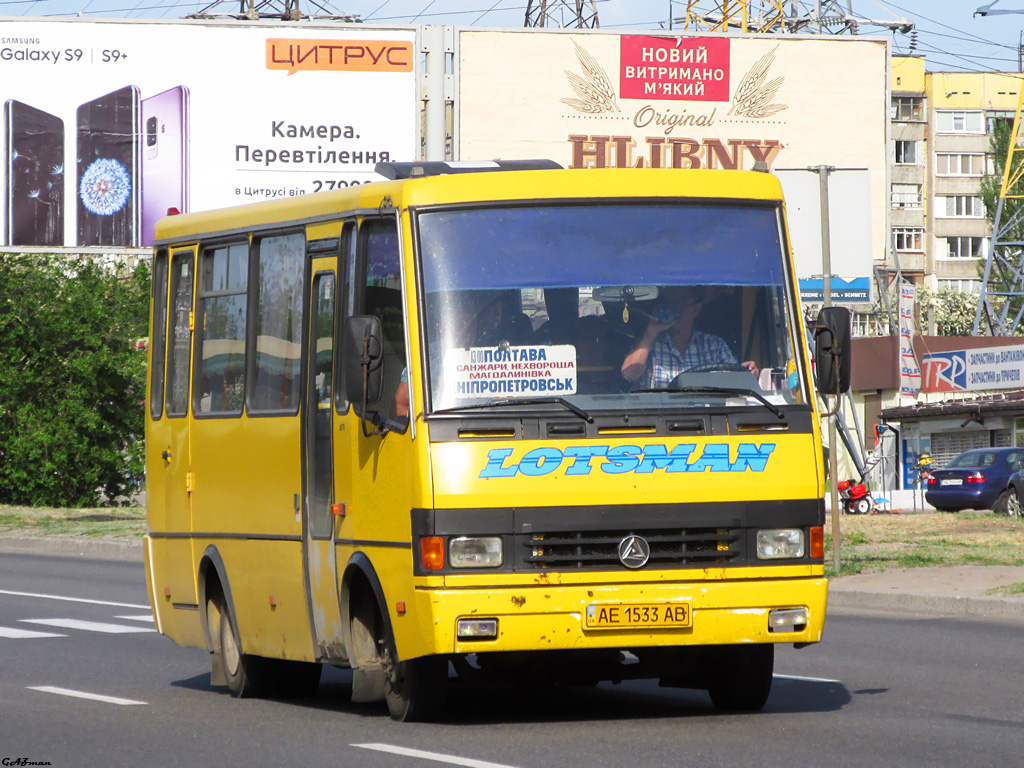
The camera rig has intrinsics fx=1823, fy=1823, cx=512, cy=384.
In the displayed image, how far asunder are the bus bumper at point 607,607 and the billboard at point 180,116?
24384 millimetres

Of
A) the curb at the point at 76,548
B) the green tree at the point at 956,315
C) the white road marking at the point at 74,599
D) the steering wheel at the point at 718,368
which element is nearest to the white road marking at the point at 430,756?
the steering wheel at the point at 718,368

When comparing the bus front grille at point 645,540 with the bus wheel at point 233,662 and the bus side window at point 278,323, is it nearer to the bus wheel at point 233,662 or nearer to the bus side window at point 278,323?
the bus side window at point 278,323

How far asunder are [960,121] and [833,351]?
10896 centimetres

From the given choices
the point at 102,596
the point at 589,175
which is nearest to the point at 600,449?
the point at 589,175

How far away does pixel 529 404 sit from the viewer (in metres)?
8.53

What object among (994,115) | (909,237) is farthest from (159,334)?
(994,115)

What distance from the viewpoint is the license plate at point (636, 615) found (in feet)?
27.4

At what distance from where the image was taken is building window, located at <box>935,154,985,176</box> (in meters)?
113

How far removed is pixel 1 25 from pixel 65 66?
142cm

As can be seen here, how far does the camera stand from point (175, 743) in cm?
873

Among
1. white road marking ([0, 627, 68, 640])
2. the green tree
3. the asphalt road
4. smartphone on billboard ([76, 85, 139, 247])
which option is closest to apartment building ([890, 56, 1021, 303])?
the green tree

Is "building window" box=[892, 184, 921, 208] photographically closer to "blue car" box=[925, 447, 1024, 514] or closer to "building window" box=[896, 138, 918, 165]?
"building window" box=[896, 138, 918, 165]

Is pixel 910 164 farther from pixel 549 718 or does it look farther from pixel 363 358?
pixel 363 358

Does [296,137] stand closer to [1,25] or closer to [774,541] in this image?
[1,25]
